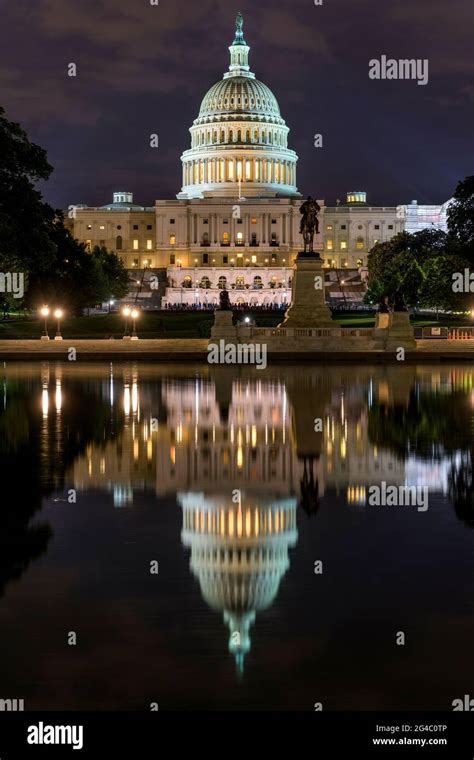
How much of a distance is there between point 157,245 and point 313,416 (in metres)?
160

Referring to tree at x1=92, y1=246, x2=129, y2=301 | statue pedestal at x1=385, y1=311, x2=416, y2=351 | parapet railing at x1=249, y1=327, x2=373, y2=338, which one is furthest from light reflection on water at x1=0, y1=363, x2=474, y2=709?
tree at x1=92, y1=246, x2=129, y2=301

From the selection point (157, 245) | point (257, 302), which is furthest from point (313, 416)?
point (157, 245)

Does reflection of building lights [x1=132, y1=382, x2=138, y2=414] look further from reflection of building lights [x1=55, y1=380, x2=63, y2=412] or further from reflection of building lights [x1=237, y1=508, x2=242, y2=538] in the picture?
reflection of building lights [x1=237, y1=508, x2=242, y2=538]

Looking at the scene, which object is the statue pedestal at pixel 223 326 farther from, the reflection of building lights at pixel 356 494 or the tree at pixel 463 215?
the reflection of building lights at pixel 356 494

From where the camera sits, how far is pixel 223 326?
61.2m

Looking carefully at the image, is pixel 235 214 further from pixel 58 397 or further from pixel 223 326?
pixel 58 397

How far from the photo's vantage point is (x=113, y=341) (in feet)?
196

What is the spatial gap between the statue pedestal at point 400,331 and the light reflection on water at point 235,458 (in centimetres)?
1957

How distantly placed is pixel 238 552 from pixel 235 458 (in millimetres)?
7741

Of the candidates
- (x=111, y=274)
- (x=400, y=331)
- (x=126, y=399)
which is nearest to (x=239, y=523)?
(x=126, y=399)

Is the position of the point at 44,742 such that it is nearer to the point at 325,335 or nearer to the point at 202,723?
the point at 202,723

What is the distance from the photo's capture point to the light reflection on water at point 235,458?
13.9 meters

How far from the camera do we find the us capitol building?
605 feet

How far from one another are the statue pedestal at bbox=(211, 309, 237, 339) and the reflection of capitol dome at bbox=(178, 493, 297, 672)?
141 feet
